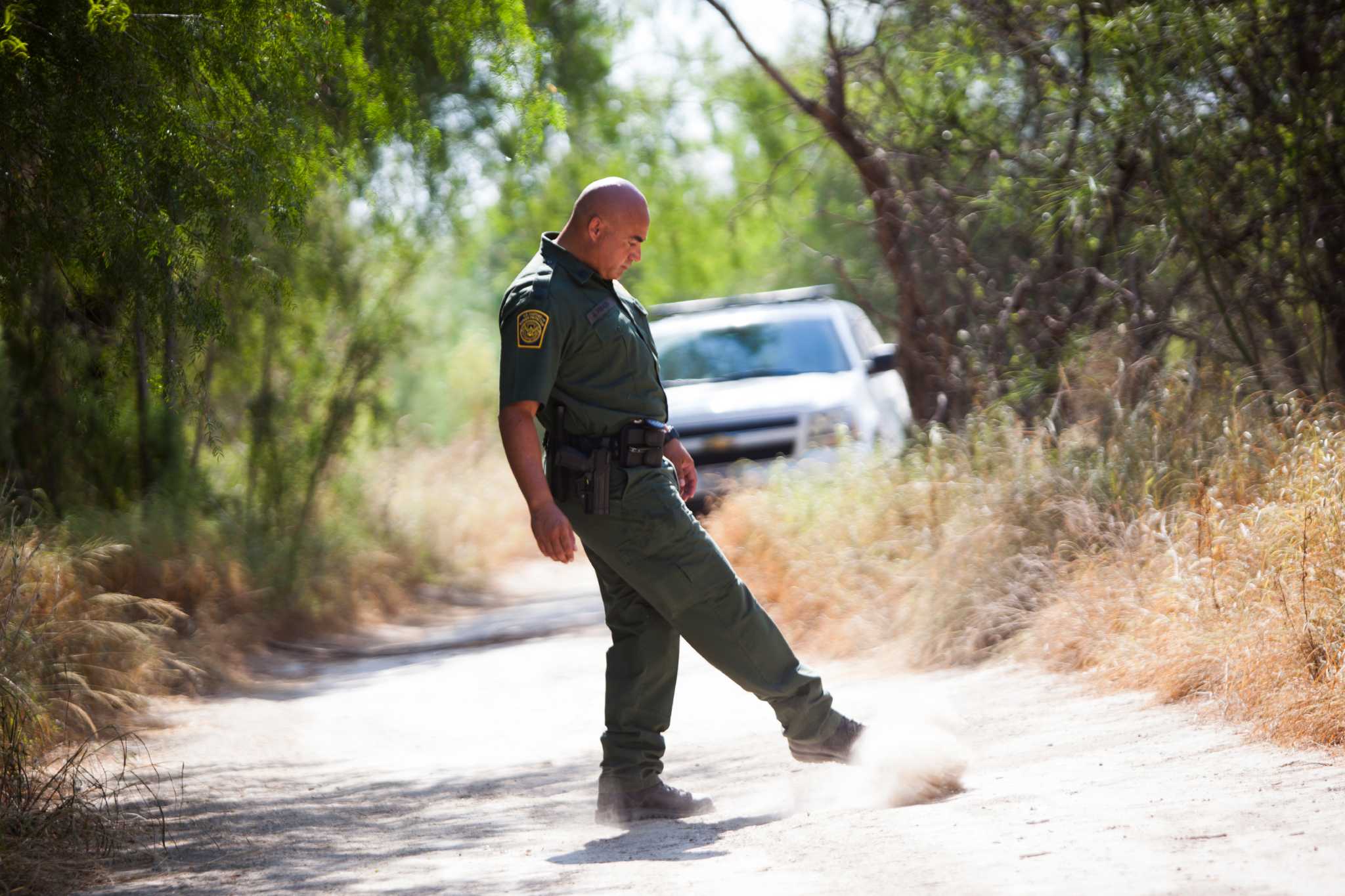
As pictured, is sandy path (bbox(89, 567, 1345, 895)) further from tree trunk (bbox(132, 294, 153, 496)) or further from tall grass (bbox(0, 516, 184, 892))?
tree trunk (bbox(132, 294, 153, 496))

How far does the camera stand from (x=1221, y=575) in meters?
5.47

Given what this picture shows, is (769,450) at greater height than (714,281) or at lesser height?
lesser

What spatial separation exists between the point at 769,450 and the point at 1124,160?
11.6 feet

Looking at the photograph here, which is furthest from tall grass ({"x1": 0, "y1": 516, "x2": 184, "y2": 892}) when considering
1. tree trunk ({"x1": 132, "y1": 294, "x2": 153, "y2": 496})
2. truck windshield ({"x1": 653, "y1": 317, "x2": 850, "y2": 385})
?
truck windshield ({"x1": 653, "y1": 317, "x2": 850, "y2": 385})

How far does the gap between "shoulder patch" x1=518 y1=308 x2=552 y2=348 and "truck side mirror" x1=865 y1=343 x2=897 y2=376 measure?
622 centimetres

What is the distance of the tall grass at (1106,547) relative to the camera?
15.8ft

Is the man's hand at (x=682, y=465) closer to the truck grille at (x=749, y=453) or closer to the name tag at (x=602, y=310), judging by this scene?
the name tag at (x=602, y=310)

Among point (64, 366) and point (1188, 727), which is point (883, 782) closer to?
point (1188, 727)

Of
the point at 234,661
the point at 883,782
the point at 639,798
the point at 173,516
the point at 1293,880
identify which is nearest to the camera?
the point at 1293,880

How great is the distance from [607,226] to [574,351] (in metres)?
0.41

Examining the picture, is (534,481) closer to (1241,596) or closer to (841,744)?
(841,744)

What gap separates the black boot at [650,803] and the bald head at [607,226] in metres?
1.57

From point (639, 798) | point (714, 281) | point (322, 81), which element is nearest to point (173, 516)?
point (322, 81)

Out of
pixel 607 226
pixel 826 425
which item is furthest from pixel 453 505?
pixel 607 226
